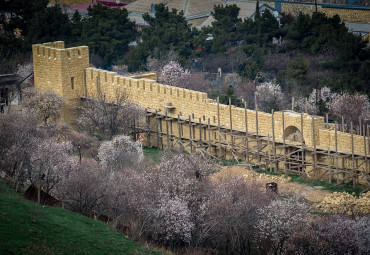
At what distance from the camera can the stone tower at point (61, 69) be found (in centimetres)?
5269

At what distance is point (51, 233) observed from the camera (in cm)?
3048

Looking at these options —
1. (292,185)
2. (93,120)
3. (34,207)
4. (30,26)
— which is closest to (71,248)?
(34,207)

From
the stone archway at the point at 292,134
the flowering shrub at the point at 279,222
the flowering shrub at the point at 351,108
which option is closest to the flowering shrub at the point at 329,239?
the flowering shrub at the point at 279,222

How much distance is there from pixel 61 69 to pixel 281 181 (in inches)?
630

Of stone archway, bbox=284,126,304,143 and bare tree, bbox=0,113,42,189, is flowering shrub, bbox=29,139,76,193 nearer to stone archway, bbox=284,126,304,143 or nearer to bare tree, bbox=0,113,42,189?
bare tree, bbox=0,113,42,189

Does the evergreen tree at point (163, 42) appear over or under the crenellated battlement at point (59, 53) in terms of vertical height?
over

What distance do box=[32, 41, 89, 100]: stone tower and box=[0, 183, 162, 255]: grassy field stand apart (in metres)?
19.3

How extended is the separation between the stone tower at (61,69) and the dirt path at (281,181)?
1275cm

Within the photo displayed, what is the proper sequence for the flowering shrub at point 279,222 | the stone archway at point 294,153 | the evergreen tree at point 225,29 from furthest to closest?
the evergreen tree at point 225,29 → the stone archway at point 294,153 → the flowering shrub at point 279,222

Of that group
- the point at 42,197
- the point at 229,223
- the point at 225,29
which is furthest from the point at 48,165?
the point at 225,29

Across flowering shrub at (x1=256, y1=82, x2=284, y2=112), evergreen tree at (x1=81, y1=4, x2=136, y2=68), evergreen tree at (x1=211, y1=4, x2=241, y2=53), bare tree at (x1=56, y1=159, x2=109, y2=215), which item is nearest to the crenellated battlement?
flowering shrub at (x1=256, y1=82, x2=284, y2=112)

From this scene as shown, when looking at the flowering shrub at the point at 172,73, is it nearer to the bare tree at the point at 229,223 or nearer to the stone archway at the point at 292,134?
the stone archway at the point at 292,134

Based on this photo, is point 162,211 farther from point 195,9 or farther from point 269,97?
point 195,9

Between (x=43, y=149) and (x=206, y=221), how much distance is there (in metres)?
8.86
